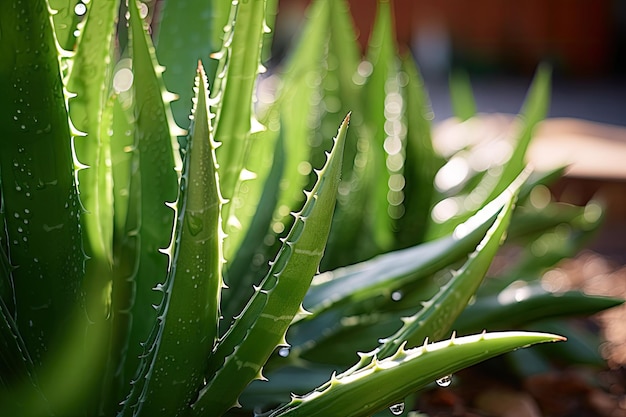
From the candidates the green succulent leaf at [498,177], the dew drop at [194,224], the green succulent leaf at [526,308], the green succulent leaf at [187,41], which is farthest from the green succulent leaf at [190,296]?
the green succulent leaf at [498,177]

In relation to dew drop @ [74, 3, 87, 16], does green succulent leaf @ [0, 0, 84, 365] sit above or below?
below

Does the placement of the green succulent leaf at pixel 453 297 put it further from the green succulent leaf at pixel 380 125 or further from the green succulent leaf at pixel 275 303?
the green succulent leaf at pixel 380 125

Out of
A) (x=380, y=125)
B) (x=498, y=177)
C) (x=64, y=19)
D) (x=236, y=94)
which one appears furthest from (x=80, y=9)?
(x=498, y=177)

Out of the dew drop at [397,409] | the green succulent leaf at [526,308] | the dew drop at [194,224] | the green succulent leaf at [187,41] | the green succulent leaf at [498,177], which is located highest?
the green succulent leaf at [187,41]

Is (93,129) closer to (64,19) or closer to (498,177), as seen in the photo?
(64,19)

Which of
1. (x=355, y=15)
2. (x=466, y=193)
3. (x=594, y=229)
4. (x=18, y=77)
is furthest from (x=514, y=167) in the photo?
(x=355, y=15)

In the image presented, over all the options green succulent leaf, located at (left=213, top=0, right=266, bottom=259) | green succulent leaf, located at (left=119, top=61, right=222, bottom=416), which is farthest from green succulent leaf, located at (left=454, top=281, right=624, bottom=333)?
green succulent leaf, located at (left=119, top=61, right=222, bottom=416)

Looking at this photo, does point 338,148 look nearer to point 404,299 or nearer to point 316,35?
point 404,299

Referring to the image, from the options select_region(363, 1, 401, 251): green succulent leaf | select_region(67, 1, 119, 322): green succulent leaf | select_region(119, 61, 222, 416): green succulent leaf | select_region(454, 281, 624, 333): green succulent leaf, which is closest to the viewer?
select_region(119, 61, 222, 416): green succulent leaf

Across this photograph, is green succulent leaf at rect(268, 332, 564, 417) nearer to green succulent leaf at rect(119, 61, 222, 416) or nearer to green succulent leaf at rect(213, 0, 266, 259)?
green succulent leaf at rect(119, 61, 222, 416)
